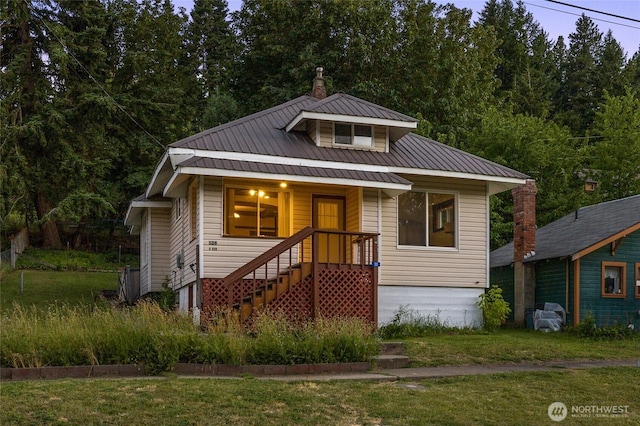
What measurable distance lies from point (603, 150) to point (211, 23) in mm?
27582

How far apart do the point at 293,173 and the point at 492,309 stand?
6.03 meters

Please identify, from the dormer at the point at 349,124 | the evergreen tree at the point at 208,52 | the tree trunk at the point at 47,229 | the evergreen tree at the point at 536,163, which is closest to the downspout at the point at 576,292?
the dormer at the point at 349,124

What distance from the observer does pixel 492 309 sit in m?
18.5

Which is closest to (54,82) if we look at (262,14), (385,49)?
(262,14)

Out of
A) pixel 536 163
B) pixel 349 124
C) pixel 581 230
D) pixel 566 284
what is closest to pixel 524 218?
pixel 581 230

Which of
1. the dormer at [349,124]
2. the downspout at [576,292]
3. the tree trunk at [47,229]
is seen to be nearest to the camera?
the dormer at [349,124]

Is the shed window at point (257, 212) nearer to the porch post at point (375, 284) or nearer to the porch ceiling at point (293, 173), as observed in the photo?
the porch ceiling at point (293, 173)

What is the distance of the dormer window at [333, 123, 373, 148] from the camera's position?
18891 mm

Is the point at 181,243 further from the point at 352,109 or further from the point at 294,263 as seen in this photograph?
the point at 352,109

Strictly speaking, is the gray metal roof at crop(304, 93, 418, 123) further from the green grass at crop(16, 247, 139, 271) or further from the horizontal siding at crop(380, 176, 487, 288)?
the green grass at crop(16, 247, 139, 271)

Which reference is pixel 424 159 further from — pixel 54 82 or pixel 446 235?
pixel 54 82

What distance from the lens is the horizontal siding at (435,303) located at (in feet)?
58.6

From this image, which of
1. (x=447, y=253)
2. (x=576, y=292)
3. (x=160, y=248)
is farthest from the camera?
(x=160, y=248)

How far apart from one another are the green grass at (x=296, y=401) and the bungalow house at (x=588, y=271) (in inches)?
331
